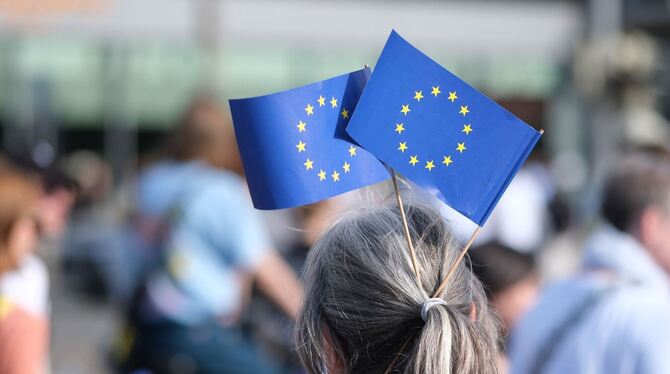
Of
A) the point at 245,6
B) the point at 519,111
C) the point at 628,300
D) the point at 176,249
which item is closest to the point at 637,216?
the point at 628,300

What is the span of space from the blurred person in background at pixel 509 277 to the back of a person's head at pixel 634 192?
0.54 m

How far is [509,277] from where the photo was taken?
4.10 m

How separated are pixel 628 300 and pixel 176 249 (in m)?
2.04

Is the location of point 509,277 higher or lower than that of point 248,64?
higher

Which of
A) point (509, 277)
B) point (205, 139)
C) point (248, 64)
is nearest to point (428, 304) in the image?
point (509, 277)

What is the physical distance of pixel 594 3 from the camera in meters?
21.7

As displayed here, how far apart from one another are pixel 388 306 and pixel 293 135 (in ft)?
1.06

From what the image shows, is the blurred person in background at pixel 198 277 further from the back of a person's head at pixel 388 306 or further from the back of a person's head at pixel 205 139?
the back of a person's head at pixel 388 306

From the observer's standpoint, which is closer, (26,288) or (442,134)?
(442,134)

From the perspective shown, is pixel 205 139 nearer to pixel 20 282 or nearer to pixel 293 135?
pixel 20 282

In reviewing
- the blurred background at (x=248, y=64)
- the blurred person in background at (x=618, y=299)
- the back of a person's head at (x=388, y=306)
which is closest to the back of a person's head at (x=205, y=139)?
the blurred person in background at (x=618, y=299)

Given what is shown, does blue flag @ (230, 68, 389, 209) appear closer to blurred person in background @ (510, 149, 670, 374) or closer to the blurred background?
blurred person in background @ (510, 149, 670, 374)

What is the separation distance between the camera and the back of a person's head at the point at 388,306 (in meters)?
1.73

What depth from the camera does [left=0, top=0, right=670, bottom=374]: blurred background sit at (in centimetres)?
1684
